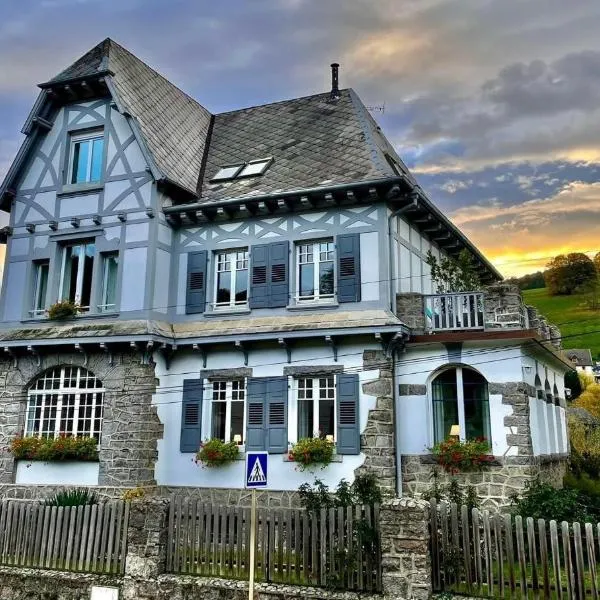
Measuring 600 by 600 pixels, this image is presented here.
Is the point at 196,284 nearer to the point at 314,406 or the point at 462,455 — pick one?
the point at 314,406

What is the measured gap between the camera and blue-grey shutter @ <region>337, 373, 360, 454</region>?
1408 centimetres

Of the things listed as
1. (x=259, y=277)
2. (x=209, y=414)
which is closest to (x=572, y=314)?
(x=259, y=277)

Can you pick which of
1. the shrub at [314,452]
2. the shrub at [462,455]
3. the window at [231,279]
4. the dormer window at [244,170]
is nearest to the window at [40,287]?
the window at [231,279]

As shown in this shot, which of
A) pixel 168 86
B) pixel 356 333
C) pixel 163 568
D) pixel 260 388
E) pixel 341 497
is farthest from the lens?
pixel 168 86

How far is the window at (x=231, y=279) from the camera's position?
16391 mm

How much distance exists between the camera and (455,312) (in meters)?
14.6

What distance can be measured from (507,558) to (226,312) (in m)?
9.53

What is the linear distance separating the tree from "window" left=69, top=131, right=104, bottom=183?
240 ft

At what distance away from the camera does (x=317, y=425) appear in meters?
14.7

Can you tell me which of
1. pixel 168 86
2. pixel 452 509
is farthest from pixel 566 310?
pixel 452 509

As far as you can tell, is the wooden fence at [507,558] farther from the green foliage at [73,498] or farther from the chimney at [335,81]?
the chimney at [335,81]

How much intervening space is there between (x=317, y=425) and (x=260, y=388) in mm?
1688

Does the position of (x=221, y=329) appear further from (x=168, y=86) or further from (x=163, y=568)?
(x=168, y=86)

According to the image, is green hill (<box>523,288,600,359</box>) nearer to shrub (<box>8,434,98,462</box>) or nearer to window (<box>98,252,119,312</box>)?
window (<box>98,252,119,312</box>)
